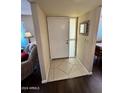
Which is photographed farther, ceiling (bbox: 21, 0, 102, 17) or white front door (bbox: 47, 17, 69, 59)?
white front door (bbox: 47, 17, 69, 59)

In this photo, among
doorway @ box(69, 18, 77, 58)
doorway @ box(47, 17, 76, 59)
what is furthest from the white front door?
doorway @ box(69, 18, 77, 58)

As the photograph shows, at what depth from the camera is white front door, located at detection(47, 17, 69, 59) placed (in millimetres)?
3953

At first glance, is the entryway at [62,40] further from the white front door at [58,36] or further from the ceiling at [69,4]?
the ceiling at [69,4]

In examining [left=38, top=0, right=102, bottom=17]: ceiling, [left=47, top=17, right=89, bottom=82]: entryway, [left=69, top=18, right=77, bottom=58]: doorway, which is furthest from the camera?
[left=69, top=18, right=77, bottom=58]: doorway

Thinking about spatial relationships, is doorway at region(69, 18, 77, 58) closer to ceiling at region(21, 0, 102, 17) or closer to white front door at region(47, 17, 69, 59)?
white front door at region(47, 17, 69, 59)

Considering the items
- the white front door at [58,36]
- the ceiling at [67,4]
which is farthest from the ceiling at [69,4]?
the white front door at [58,36]

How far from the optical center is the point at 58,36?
13.6ft
